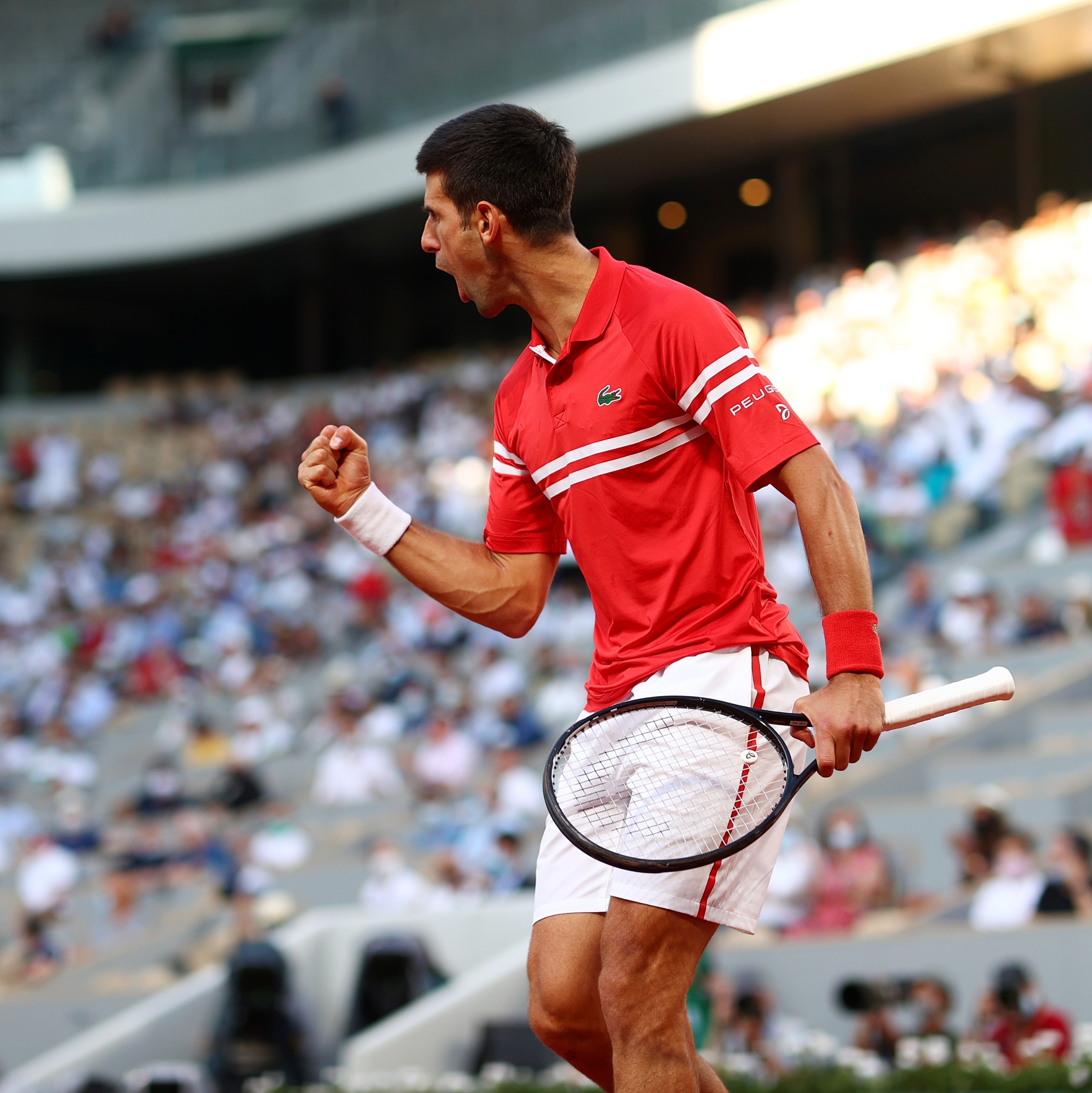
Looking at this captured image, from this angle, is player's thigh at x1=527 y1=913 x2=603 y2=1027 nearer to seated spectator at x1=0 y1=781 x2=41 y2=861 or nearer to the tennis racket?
the tennis racket

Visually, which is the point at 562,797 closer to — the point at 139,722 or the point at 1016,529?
the point at 1016,529

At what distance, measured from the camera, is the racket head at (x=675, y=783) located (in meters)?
2.91

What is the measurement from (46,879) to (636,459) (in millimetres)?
11459

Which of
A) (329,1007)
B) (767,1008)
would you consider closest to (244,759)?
(329,1007)

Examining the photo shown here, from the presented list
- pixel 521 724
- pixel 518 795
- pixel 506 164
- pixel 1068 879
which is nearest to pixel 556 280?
pixel 506 164

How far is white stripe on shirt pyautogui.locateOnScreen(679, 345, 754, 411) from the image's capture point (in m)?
2.99

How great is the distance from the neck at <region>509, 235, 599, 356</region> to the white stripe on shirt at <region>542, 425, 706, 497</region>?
0.87ft

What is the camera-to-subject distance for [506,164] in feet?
10.3

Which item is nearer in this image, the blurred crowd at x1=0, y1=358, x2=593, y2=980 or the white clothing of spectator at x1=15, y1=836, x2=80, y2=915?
the blurred crowd at x1=0, y1=358, x2=593, y2=980

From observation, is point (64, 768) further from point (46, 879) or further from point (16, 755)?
point (46, 879)

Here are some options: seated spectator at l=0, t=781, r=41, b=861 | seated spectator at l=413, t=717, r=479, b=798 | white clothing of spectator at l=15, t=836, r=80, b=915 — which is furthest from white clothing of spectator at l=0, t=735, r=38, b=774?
seated spectator at l=413, t=717, r=479, b=798

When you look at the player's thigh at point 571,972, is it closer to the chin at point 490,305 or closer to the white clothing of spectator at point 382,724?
the chin at point 490,305

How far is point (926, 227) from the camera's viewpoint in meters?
23.0

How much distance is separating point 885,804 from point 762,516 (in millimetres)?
3609
